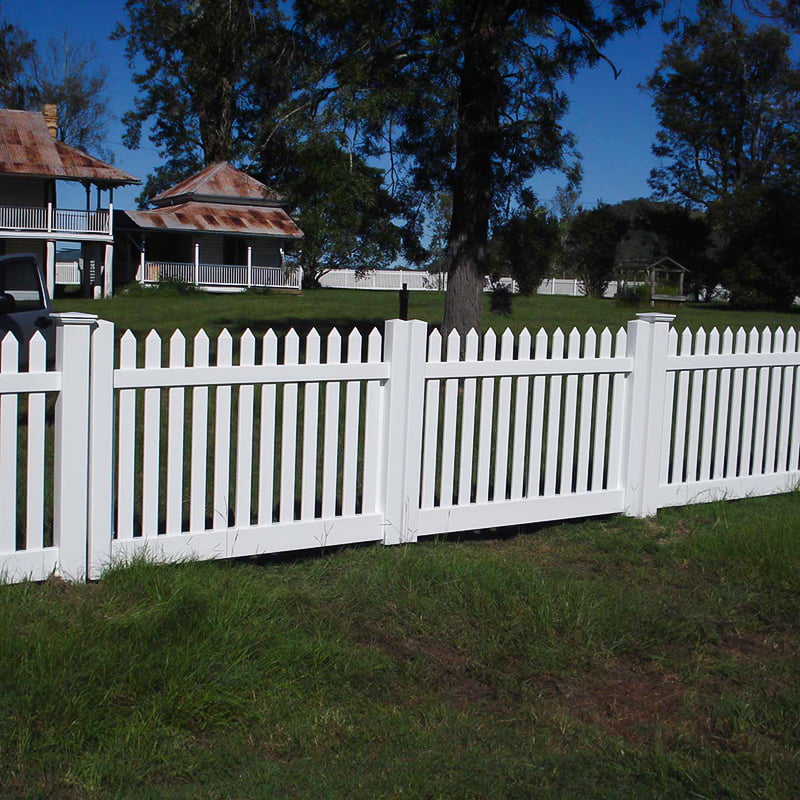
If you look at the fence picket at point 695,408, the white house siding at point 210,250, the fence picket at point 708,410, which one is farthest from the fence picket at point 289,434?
the white house siding at point 210,250

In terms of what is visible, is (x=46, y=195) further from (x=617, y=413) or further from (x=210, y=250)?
(x=617, y=413)

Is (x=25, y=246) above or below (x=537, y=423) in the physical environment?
above

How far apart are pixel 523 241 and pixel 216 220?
27.0 metres

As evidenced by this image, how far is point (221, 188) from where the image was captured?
3978 cm

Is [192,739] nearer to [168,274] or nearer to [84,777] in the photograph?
[84,777]

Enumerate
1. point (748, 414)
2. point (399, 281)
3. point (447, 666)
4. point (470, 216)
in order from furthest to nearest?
point (399, 281) → point (470, 216) → point (748, 414) → point (447, 666)

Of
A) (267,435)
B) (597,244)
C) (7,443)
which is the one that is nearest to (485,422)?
(267,435)

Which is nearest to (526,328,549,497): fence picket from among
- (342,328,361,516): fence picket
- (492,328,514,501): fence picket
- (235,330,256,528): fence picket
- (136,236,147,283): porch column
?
(492,328,514,501): fence picket

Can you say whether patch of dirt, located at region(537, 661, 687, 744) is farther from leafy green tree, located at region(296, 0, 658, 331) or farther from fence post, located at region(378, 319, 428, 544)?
leafy green tree, located at region(296, 0, 658, 331)

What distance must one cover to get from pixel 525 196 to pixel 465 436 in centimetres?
779

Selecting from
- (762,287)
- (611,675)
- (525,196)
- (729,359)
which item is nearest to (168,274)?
(762,287)

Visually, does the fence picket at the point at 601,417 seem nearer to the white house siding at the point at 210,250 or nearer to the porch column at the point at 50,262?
the porch column at the point at 50,262

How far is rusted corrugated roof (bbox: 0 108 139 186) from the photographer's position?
30531 millimetres

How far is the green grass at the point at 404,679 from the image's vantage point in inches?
125
